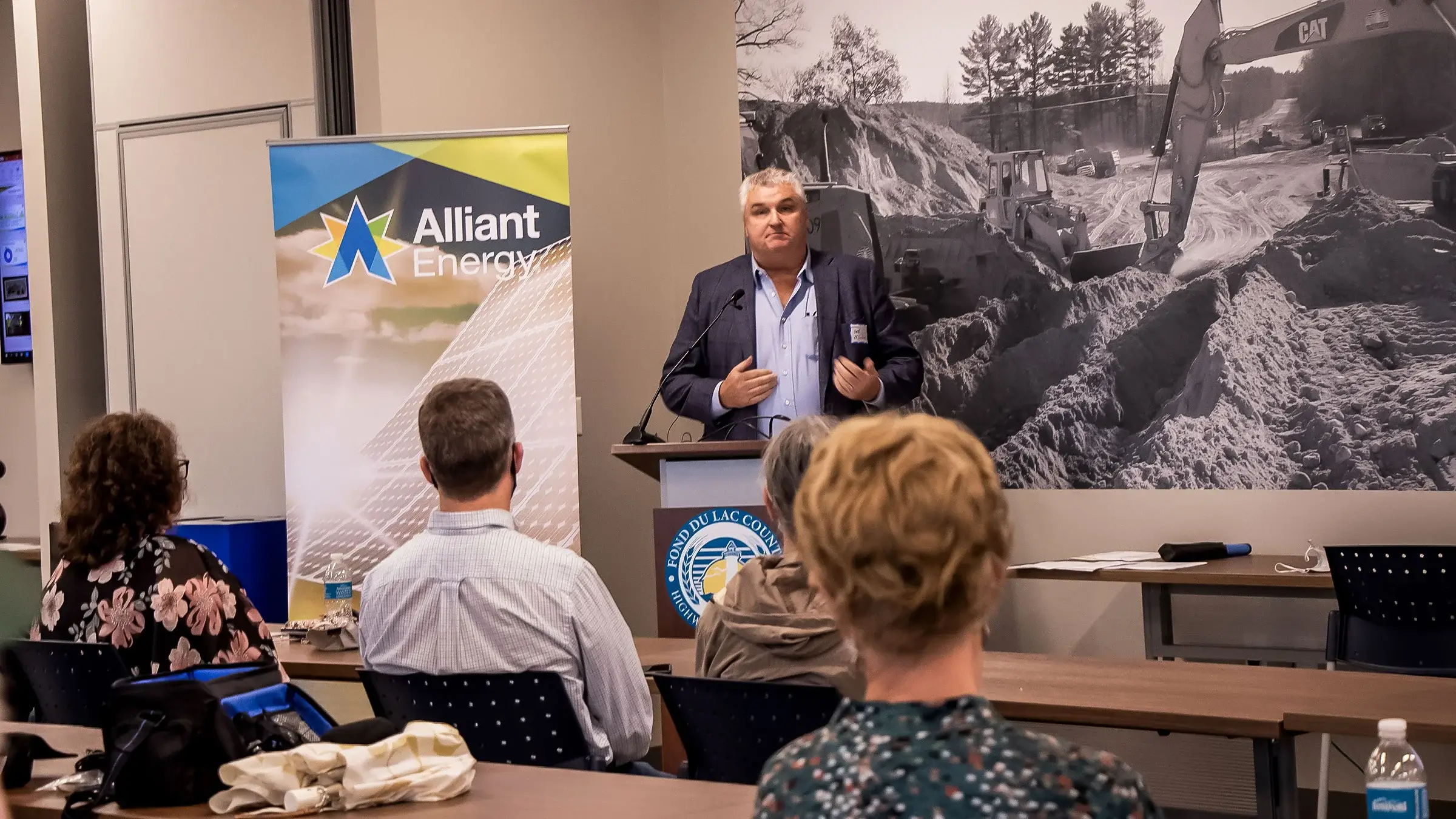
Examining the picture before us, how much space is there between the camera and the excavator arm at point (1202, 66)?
200 inches

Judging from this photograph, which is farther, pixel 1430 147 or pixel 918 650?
pixel 1430 147

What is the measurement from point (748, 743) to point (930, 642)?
3.80ft

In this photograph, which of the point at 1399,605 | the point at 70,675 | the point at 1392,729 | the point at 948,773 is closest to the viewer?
the point at 948,773

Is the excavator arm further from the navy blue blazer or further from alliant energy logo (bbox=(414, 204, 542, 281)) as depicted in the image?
alliant energy logo (bbox=(414, 204, 542, 281))

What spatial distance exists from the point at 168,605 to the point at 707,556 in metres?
1.48

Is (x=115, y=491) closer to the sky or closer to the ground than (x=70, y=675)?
closer to the sky

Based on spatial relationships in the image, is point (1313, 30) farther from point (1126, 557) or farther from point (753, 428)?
point (753, 428)

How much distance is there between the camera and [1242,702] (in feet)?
8.20

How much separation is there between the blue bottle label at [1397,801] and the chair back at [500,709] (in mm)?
1312

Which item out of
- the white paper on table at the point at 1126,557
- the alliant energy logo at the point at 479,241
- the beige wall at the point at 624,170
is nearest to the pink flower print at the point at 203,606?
the alliant energy logo at the point at 479,241

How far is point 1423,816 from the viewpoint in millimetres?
1844

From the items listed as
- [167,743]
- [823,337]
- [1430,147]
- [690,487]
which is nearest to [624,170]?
[823,337]

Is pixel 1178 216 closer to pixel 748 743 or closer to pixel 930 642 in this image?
pixel 748 743

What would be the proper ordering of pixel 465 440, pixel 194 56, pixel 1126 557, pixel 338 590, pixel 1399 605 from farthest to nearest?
pixel 194 56, pixel 1126 557, pixel 338 590, pixel 1399 605, pixel 465 440
